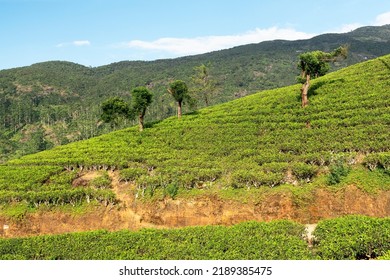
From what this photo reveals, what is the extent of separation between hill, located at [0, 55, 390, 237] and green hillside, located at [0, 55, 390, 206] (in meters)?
0.12

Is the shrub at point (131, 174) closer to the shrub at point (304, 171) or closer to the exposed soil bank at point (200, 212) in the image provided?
the exposed soil bank at point (200, 212)

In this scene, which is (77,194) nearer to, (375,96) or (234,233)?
(234,233)

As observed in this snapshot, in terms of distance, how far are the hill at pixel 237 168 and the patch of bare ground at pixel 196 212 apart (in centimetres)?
9

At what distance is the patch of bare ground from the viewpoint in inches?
1048

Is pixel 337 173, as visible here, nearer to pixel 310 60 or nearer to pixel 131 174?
pixel 310 60

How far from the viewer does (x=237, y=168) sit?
32.0 m

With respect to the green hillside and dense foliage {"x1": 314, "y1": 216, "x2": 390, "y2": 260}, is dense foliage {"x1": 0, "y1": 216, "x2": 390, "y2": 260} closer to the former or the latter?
dense foliage {"x1": 314, "y1": 216, "x2": 390, "y2": 260}

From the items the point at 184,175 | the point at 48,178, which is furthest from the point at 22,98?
the point at 184,175

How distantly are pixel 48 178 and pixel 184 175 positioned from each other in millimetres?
16238

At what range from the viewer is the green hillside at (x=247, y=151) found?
29.4m

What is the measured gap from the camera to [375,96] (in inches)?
1513

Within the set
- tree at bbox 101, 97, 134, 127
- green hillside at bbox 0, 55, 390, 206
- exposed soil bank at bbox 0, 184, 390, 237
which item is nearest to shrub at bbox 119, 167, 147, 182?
green hillside at bbox 0, 55, 390, 206

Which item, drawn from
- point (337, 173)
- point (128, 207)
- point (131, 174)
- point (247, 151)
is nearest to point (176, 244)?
point (128, 207)

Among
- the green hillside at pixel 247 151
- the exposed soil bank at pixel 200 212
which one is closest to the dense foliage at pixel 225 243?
the exposed soil bank at pixel 200 212
